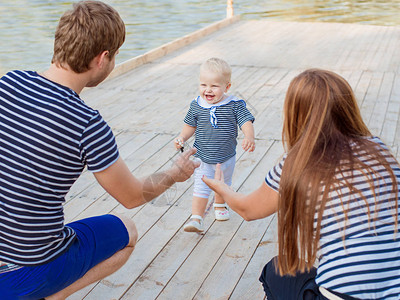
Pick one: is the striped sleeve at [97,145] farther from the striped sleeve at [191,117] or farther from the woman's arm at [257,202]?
the striped sleeve at [191,117]

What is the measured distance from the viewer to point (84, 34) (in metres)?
2.21

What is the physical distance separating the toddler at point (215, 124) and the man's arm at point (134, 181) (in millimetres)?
823

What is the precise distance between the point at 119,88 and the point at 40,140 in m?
5.36

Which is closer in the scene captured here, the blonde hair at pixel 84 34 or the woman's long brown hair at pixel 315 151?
the woman's long brown hair at pixel 315 151

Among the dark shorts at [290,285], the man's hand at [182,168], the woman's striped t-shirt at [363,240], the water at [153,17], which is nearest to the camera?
the woman's striped t-shirt at [363,240]

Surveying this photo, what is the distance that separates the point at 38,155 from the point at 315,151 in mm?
921

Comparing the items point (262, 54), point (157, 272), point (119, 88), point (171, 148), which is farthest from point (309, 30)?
point (157, 272)

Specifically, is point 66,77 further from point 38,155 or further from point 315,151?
point 315,151

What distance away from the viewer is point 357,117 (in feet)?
6.75

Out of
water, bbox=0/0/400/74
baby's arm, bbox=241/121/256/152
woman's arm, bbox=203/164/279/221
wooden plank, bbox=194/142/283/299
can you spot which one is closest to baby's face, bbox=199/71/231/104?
baby's arm, bbox=241/121/256/152

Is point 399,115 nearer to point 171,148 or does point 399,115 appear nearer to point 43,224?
point 171,148

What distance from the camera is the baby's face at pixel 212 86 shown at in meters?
3.56

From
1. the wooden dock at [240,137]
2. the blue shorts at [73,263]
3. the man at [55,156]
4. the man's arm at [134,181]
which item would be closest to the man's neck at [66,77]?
the man at [55,156]

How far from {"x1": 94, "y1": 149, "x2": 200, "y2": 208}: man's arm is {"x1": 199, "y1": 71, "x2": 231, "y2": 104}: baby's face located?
825mm
